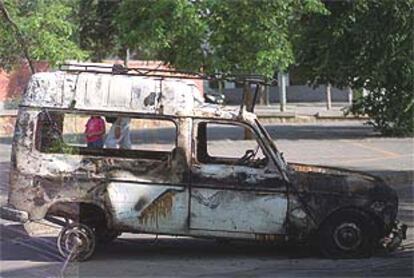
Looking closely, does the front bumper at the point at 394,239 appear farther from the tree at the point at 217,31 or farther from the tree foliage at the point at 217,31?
the tree foliage at the point at 217,31

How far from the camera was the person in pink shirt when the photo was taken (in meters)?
12.2

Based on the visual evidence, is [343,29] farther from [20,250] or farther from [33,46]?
[20,250]

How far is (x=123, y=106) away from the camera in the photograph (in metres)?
9.33

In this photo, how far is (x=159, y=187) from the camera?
30.1 ft

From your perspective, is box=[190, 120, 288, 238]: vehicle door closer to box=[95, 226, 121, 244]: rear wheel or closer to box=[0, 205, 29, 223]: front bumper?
box=[95, 226, 121, 244]: rear wheel

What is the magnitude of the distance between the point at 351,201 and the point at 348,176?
1.55 ft

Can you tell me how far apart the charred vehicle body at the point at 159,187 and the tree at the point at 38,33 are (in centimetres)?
243

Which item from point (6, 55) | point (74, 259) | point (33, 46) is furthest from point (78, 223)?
point (6, 55)

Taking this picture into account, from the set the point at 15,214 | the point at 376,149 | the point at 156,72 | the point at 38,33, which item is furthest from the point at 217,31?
the point at 15,214

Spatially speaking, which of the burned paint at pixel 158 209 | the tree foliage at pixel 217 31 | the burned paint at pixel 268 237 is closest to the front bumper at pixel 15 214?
the burned paint at pixel 158 209

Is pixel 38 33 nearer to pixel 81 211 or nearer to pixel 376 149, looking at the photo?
pixel 81 211

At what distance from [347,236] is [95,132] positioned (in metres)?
4.75

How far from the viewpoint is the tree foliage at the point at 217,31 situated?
20.2 meters

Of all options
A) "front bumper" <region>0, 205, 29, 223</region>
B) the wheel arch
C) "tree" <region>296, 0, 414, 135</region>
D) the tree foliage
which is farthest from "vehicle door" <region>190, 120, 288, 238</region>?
"tree" <region>296, 0, 414, 135</region>
